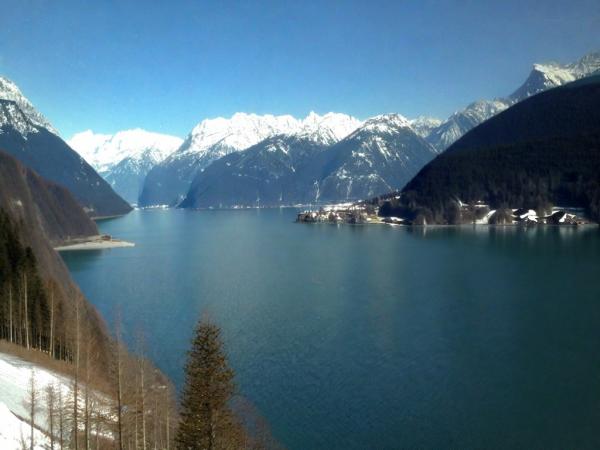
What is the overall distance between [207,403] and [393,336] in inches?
1025

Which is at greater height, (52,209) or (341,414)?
(52,209)

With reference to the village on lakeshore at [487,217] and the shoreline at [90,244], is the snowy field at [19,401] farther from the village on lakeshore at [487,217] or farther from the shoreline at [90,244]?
the village on lakeshore at [487,217]

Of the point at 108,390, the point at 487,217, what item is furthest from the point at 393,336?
the point at 487,217

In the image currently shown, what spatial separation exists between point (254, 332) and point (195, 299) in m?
14.8

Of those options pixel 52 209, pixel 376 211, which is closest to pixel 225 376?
pixel 52 209

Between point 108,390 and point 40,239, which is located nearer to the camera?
point 108,390

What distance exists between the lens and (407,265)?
2928 inches

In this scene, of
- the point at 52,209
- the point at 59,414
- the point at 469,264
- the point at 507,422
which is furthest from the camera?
the point at 52,209

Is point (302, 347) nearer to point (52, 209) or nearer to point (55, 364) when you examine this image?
point (55, 364)

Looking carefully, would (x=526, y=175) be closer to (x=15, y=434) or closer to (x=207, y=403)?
(x=207, y=403)

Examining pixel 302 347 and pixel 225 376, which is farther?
pixel 302 347

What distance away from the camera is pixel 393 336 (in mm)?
39781

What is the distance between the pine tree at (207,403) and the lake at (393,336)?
1451 millimetres

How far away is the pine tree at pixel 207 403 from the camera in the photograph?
51.0 feet
